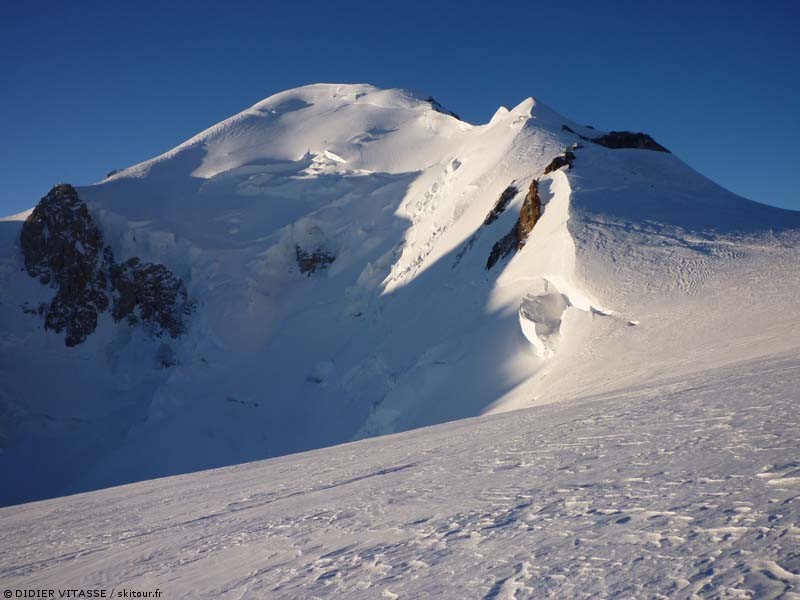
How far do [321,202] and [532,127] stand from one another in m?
15.9

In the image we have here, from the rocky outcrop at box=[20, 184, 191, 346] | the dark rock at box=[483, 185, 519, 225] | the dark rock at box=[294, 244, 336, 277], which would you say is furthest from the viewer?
the dark rock at box=[294, 244, 336, 277]

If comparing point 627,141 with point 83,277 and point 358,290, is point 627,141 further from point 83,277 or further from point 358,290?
point 83,277

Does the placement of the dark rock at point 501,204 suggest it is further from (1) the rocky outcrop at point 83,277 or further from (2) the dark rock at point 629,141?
(1) the rocky outcrop at point 83,277

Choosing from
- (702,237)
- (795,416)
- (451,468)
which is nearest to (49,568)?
(451,468)

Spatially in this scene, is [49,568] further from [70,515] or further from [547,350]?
[547,350]

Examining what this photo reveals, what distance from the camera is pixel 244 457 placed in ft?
92.8

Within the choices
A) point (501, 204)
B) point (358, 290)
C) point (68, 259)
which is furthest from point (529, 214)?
point (68, 259)

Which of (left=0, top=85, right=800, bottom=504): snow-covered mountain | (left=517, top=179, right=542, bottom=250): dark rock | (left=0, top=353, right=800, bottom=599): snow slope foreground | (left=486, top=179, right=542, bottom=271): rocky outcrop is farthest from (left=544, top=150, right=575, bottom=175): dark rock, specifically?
(left=0, top=353, right=800, bottom=599): snow slope foreground

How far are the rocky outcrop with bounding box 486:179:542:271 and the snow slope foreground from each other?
674 inches

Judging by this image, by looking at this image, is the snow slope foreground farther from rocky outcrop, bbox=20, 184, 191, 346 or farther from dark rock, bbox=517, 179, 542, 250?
rocky outcrop, bbox=20, 184, 191, 346

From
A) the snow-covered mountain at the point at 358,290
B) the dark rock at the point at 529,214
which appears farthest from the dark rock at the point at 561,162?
the dark rock at the point at 529,214

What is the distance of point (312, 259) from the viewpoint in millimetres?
39406

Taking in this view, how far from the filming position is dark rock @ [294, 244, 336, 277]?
39094 millimetres

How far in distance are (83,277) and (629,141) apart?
34.7m
